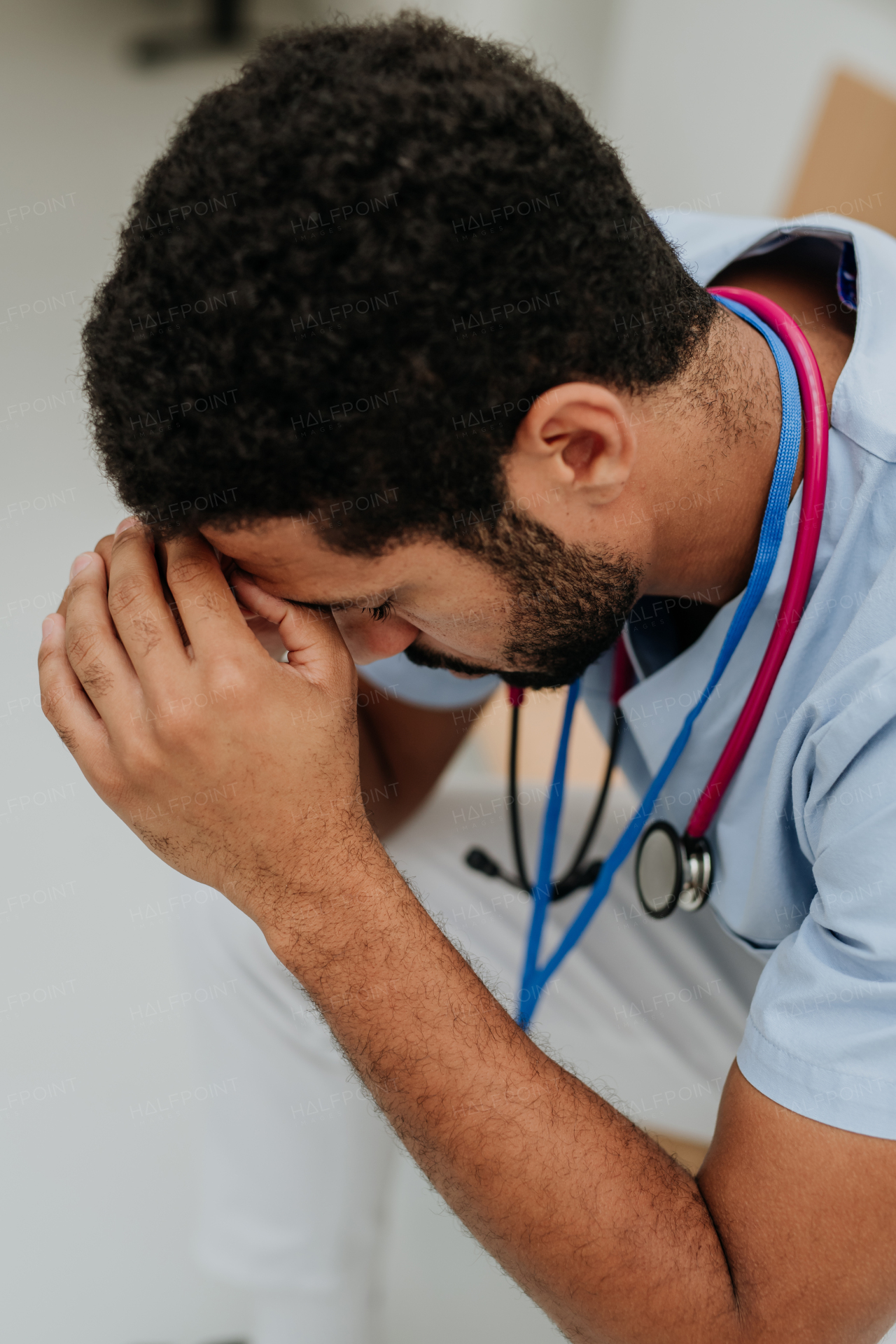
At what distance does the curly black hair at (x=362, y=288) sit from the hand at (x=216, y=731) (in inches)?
3.1

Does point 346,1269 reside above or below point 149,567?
below

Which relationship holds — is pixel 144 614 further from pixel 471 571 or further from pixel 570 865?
pixel 570 865

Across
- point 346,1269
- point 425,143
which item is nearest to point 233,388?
point 425,143

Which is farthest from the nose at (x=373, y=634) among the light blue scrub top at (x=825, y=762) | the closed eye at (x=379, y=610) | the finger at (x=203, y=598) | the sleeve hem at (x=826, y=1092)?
the sleeve hem at (x=826, y=1092)

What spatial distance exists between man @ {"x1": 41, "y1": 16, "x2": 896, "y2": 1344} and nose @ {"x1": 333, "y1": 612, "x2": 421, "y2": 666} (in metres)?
0.01

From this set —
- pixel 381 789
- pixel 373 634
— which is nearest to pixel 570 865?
pixel 381 789

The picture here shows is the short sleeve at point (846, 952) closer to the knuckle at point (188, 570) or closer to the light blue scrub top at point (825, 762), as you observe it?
the light blue scrub top at point (825, 762)

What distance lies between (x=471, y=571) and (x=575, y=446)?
0.12 metres

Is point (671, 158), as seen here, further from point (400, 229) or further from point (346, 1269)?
point (346, 1269)

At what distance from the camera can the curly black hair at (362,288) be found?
0.64m

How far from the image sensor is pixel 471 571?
2.61 feet

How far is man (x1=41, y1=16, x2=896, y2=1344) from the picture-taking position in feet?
2.14

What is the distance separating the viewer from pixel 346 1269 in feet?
3.86

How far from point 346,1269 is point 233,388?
3.26 feet
